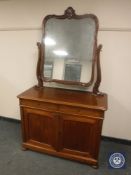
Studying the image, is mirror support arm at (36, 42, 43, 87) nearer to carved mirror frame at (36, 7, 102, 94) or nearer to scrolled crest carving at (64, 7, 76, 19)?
carved mirror frame at (36, 7, 102, 94)

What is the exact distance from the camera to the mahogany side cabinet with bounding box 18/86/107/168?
187cm

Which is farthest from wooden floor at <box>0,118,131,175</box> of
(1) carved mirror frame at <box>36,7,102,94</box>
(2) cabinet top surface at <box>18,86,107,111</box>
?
(1) carved mirror frame at <box>36,7,102,94</box>

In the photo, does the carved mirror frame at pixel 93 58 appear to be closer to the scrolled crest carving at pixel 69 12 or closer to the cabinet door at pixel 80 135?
the scrolled crest carving at pixel 69 12

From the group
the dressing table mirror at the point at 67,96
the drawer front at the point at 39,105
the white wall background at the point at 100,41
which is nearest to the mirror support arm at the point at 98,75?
the dressing table mirror at the point at 67,96

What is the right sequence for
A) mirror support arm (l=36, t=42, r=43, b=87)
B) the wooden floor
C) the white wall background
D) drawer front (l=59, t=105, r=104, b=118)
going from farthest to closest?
1. mirror support arm (l=36, t=42, r=43, b=87)
2. the white wall background
3. the wooden floor
4. drawer front (l=59, t=105, r=104, b=118)

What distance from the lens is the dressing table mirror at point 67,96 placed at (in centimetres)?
190

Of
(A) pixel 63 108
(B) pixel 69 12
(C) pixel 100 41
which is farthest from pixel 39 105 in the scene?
(B) pixel 69 12

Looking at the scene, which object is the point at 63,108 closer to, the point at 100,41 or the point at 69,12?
the point at 100,41

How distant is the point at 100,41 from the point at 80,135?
1137mm

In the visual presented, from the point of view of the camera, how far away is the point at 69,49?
7.30 ft

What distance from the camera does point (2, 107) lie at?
2.94 m

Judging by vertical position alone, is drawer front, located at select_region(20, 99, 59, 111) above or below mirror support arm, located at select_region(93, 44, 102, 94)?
below

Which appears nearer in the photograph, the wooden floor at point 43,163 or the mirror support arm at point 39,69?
the wooden floor at point 43,163

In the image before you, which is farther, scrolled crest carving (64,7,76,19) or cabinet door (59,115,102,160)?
scrolled crest carving (64,7,76,19)
